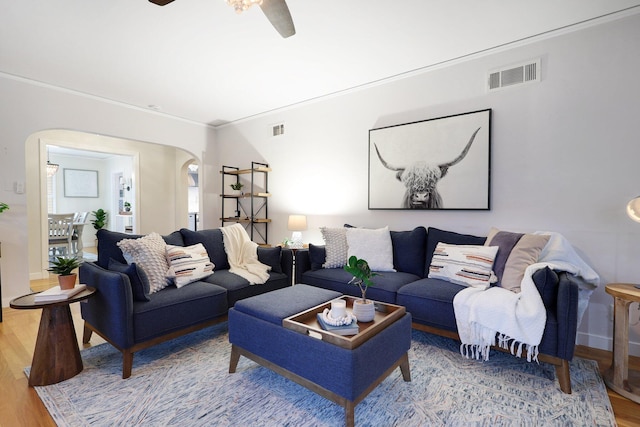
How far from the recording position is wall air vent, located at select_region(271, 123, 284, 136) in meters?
4.79

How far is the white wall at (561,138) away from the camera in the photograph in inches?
98.6

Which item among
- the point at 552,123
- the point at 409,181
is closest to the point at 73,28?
the point at 409,181

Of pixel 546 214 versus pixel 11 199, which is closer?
pixel 546 214

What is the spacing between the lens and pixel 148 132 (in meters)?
4.75

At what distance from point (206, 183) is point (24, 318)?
3015 millimetres

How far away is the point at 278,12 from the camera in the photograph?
74.5 inches

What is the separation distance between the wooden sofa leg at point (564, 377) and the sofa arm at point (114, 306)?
2.79m

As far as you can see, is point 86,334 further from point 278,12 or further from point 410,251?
point 410,251

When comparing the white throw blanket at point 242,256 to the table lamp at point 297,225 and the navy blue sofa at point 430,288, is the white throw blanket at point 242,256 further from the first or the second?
the table lamp at point 297,225

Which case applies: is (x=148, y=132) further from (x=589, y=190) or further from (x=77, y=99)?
(x=589, y=190)

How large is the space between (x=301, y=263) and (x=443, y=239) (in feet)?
4.85

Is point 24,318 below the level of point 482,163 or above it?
below

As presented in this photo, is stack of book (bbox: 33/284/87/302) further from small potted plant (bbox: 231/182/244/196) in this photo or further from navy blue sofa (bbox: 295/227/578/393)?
small potted plant (bbox: 231/182/244/196)

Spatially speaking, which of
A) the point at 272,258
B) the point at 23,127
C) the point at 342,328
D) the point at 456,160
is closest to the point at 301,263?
the point at 272,258
